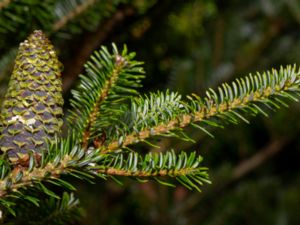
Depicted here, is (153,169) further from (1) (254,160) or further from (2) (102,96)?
(1) (254,160)

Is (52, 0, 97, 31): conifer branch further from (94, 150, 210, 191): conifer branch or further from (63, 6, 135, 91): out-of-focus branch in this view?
(94, 150, 210, 191): conifer branch

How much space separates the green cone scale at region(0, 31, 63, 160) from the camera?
0.47m

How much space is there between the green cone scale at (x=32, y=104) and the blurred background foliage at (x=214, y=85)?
1.49ft

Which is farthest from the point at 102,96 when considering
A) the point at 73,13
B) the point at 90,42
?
the point at 90,42

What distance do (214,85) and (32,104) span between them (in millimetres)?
886

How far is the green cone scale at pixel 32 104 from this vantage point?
47 centimetres

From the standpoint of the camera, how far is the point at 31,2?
0.67m

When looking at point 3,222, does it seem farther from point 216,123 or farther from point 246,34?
point 246,34

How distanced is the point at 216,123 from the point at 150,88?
0.65 metres

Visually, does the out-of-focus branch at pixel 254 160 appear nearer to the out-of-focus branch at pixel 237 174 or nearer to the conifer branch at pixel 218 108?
the out-of-focus branch at pixel 237 174

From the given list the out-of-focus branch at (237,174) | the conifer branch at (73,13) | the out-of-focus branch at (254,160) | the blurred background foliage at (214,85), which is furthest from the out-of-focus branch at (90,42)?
the out-of-focus branch at (254,160)

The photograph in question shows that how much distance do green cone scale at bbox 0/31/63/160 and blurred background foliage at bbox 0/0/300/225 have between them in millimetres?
454

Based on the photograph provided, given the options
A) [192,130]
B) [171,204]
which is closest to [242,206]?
[171,204]

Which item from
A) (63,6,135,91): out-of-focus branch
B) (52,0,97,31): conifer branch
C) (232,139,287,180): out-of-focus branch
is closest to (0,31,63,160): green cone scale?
(52,0,97,31): conifer branch
